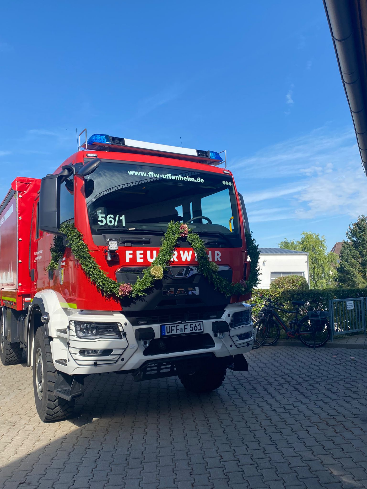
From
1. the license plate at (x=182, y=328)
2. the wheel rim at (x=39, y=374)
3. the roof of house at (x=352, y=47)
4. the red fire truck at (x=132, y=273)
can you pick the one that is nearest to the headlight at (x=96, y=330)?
the red fire truck at (x=132, y=273)

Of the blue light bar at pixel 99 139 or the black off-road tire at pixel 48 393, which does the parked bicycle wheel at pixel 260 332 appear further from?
the blue light bar at pixel 99 139

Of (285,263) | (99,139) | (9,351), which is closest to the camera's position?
(99,139)

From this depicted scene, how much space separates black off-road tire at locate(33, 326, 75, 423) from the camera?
5.29 meters

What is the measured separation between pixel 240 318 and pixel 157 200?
179 centimetres

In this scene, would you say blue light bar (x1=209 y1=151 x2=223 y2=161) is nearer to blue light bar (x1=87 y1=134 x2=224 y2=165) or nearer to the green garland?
blue light bar (x1=87 y1=134 x2=224 y2=165)

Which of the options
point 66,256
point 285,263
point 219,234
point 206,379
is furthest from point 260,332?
point 285,263

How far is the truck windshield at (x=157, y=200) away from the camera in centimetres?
506

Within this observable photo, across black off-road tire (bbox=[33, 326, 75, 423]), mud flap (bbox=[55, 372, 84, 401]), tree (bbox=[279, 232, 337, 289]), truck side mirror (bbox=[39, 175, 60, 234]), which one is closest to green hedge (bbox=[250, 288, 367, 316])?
black off-road tire (bbox=[33, 326, 75, 423])

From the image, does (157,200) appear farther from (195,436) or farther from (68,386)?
(195,436)

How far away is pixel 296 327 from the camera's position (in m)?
11.1

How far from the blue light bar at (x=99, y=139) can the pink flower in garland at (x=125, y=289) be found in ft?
6.14

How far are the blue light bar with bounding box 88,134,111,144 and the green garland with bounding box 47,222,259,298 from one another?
3.92 ft

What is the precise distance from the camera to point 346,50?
5570 millimetres

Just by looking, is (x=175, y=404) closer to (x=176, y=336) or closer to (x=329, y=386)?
(x=176, y=336)
